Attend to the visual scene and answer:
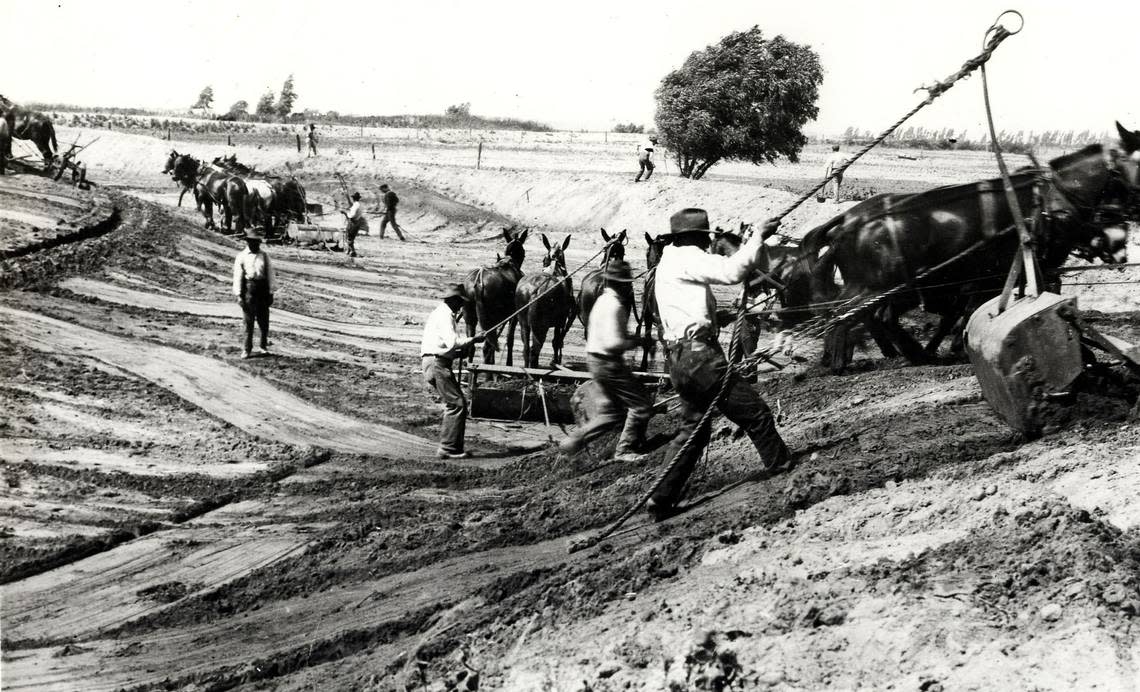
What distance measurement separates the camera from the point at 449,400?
35.2ft

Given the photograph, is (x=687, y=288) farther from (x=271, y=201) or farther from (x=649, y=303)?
(x=271, y=201)

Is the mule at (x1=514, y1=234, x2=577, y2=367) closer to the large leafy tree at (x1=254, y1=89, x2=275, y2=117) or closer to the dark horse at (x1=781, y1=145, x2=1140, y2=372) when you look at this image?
the dark horse at (x1=781, y1=145, x2=1140, y2=372)

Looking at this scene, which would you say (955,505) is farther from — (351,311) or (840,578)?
(351,311)

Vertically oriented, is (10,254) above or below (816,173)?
below

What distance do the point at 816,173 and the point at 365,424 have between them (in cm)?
3909

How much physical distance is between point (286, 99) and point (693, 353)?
9156 centimetres

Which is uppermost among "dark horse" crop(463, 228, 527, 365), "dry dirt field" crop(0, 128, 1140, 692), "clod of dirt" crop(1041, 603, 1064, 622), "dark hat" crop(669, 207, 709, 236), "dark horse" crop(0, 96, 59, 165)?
"dark horse" crop(0, 96, 59, 165)

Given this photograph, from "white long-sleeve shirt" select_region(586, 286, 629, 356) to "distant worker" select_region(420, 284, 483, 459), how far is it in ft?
10.2

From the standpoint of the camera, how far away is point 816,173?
47.4 meters

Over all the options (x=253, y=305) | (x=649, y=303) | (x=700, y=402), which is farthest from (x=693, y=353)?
(x=253, y=305)

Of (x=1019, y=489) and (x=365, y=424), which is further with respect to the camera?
(x=365, y=424)

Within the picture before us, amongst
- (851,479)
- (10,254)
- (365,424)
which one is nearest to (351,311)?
(10,254)

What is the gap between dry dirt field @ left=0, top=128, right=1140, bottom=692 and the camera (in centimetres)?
461

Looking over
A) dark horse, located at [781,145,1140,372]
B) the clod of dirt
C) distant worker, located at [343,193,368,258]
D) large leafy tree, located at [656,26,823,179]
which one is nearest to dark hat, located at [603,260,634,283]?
dark horse, located at [781,145,1140,372]
